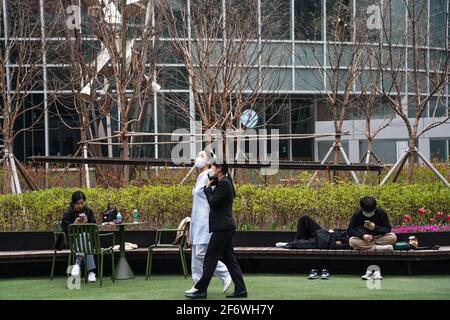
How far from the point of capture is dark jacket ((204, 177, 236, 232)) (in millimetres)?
10875

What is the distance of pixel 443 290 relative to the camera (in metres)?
11.8

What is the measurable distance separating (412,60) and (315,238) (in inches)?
623

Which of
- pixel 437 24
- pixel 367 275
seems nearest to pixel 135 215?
pixel 367 275

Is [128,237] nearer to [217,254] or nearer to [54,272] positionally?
[54,272]

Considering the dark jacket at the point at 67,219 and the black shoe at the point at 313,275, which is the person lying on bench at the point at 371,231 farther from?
the dark jacket at the point at 67,219

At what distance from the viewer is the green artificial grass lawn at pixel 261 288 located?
1150cm

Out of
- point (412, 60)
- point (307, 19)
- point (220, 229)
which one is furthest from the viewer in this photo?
point (307, 19)

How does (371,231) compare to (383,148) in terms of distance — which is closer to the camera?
(371,231)

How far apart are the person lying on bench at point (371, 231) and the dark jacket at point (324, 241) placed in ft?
0.91

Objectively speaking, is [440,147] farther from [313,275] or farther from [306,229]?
[313,275]

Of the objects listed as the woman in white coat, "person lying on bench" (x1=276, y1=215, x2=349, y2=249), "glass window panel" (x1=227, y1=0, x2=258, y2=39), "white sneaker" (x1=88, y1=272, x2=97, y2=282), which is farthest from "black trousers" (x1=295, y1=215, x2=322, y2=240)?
"glass window panel" (x1=227, y1=0, x2=258, y2=39)

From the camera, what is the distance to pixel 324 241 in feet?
44.8

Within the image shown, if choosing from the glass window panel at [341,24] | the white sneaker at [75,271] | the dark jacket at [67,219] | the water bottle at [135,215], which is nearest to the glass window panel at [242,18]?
the glass window panel at [341,24]
